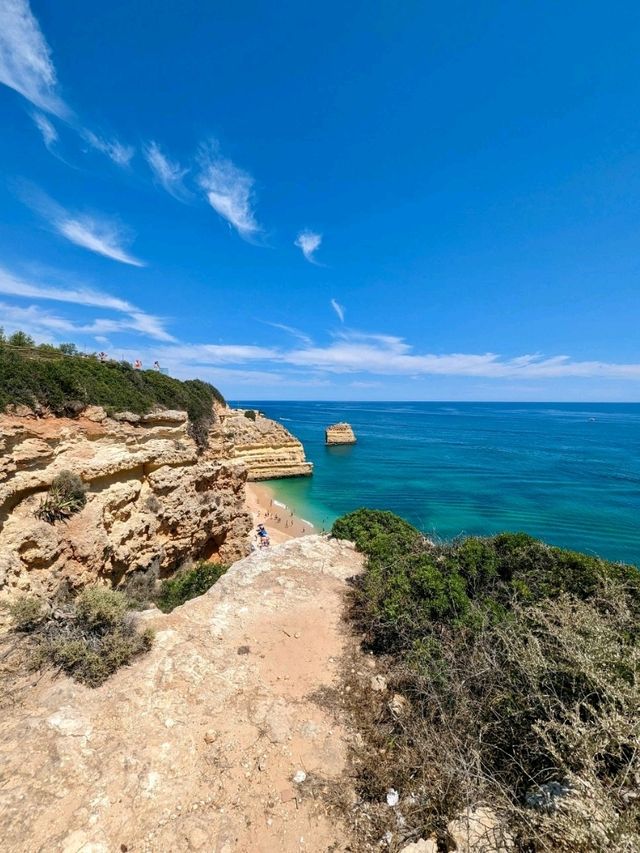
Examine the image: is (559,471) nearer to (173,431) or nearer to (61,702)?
(173,431)

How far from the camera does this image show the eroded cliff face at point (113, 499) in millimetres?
8750

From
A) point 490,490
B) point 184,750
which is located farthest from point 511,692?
point 490,490

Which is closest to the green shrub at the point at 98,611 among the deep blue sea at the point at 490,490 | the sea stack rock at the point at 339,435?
the deep blue sea at the point at 490,490

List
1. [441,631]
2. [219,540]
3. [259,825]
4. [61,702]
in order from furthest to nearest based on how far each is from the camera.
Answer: [219,540] < [441,631] < [61,702] < [259,825]

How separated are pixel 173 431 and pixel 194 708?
352 inches

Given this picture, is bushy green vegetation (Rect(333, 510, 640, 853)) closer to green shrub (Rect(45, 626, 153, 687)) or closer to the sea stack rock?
green shrub (Rect(45, 626, 153, 687))

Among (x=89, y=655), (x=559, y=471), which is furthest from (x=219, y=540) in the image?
(x=559, y=471)

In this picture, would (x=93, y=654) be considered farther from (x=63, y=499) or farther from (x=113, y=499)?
(x=113, y=499)

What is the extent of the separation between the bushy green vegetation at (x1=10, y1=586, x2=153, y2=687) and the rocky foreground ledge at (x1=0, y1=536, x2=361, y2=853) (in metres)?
0.24

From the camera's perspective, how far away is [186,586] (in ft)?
37.2

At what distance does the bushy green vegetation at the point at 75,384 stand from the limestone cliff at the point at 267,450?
21025 millimetres

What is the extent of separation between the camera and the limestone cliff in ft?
125

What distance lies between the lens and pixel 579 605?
6168 millimetres

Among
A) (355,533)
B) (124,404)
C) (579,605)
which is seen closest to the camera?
(579,605)
